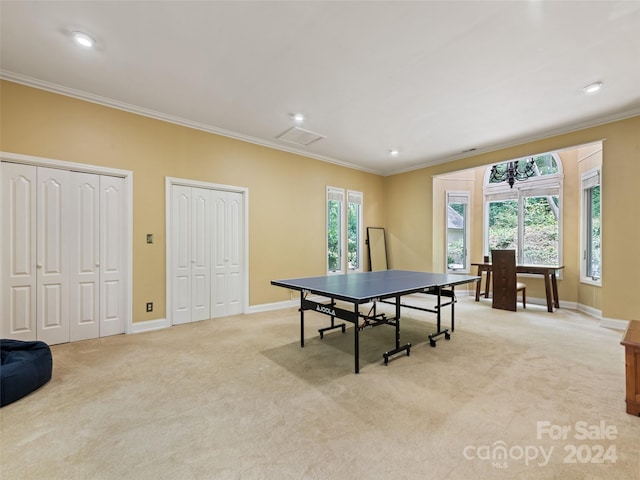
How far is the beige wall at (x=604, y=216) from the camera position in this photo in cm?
394

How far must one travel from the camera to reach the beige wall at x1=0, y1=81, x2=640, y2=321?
11.0ft

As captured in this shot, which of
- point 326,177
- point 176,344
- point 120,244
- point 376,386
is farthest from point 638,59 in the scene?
point 120,244

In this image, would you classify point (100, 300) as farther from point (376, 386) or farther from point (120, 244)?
point (376, 386)

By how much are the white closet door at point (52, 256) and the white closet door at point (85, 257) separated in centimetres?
7

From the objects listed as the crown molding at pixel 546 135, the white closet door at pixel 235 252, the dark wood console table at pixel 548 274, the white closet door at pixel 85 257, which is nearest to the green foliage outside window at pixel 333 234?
the white closet door at pixel 235 252

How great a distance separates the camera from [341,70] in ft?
9.95

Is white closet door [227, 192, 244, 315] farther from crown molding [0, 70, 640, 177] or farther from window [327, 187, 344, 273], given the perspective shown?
window [327, 187, 344, 273]

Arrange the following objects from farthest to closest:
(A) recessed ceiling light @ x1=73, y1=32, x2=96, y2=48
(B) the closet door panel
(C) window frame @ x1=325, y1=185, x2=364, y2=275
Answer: (C) window frame @ x1=325, y1=185, x2=364, y2=275 → (B) the closet door panel → (A) recessed ceiling light @ x1=73, y1=32, x2=96, y2=48

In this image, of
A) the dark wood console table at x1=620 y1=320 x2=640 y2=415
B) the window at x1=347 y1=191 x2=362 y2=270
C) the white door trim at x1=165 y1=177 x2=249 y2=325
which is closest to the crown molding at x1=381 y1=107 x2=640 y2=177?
the window at x1=347 y1=191 x2=362 y2=270

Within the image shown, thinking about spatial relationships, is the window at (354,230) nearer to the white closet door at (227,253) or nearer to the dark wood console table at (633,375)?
the white closet door at (227,253)

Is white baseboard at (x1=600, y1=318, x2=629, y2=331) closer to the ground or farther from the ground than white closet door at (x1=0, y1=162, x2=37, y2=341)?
closer to the ground

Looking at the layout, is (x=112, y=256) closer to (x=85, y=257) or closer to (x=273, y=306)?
(x=85, y=257)

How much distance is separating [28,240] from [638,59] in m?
A: 6.87

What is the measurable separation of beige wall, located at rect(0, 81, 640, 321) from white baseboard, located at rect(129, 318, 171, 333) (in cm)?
10
